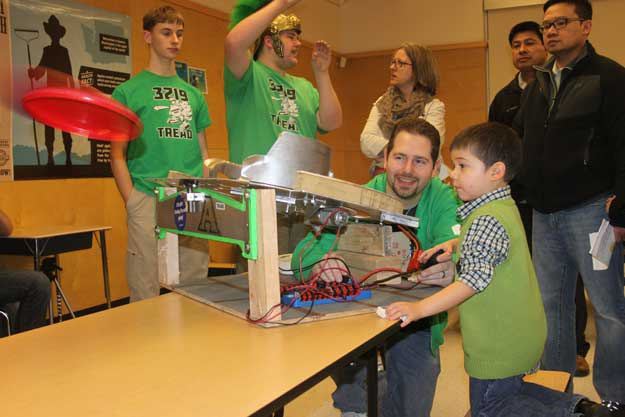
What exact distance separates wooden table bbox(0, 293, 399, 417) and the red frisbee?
0.43 meters

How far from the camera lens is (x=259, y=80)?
7.51ft

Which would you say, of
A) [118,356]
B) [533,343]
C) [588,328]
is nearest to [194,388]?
[118,356]

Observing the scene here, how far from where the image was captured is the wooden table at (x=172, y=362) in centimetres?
87

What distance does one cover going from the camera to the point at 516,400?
138 cm

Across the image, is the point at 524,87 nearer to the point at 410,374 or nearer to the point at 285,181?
the point at 410,374

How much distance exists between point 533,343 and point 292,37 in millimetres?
1452

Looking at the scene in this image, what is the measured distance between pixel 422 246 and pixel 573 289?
0.97 metres

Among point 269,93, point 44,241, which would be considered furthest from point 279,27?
point 44,241

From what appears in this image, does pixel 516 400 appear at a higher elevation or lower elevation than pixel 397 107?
lower

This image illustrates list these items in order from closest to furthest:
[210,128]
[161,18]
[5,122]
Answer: [161,18] < [5,122] < [210,128]

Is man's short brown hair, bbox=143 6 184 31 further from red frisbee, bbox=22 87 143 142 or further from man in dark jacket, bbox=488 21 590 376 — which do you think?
man in dark jacket, bbox=488 21 590 376

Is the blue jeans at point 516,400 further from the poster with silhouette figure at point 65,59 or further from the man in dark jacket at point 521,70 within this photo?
the poster with silhouette figure at point 65,59

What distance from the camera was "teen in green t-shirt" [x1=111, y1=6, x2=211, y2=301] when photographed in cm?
247

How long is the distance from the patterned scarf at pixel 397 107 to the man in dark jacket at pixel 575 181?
0.55 metres
